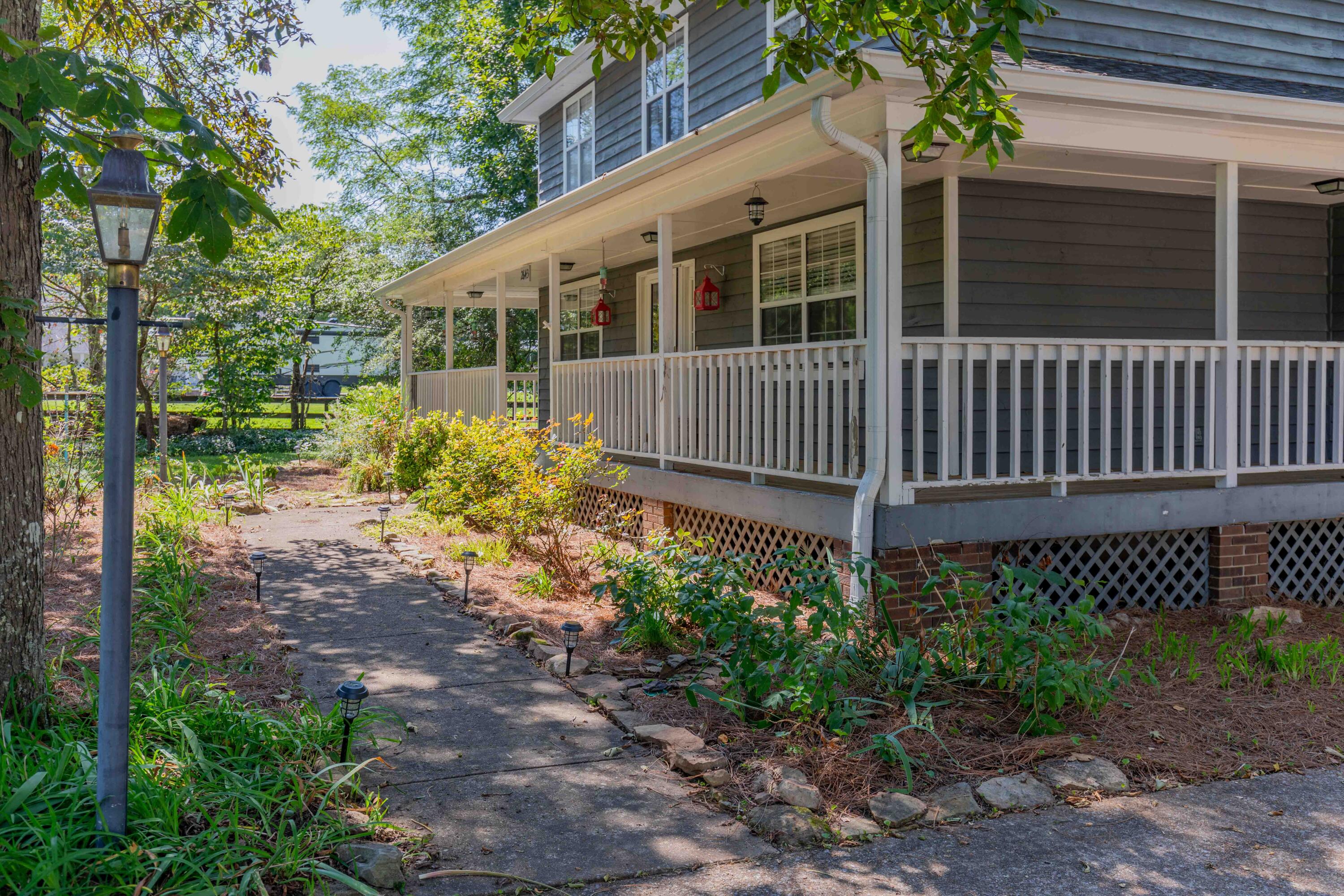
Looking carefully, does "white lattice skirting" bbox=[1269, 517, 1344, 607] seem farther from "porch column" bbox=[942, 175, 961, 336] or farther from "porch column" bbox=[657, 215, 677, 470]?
"porch column" bbox=[657, 215, 677, 470]

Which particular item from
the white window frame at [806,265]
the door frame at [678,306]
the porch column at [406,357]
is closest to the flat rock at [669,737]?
the white window frame at [806,265]

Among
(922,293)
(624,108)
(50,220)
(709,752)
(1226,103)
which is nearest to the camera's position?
(709,752)

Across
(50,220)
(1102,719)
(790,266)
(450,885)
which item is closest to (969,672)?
(1102,719)

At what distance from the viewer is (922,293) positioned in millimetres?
8641

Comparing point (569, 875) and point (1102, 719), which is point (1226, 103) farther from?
point (569, 875)

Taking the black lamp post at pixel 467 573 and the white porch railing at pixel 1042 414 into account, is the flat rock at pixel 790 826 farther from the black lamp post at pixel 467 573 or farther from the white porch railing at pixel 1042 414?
the black lamp post at pixel 467 573

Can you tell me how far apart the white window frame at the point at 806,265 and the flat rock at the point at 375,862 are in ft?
15.6

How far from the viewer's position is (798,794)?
3996 millimetres

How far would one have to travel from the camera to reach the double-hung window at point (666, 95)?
12.3 m

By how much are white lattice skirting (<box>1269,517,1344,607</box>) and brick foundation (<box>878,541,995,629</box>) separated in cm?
277

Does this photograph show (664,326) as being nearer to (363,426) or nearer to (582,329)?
(582,329)

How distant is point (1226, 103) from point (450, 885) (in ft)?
21.9

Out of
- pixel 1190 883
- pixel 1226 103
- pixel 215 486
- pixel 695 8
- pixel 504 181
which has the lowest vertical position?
pixel 1190 883

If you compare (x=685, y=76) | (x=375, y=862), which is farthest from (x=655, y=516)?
(x=375, y=862)
